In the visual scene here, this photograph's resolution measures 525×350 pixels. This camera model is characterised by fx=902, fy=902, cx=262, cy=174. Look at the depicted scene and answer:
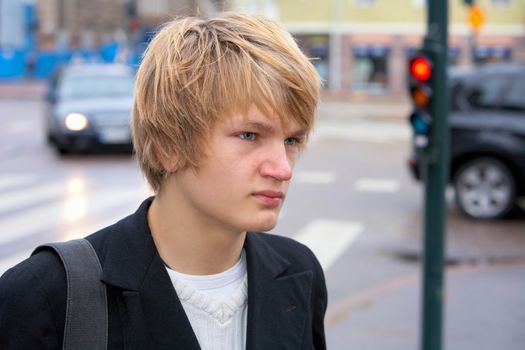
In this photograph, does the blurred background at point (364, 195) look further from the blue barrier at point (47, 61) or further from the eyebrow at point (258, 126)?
the blue barrier at point (47, 61)

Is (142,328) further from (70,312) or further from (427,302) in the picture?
(427,302)

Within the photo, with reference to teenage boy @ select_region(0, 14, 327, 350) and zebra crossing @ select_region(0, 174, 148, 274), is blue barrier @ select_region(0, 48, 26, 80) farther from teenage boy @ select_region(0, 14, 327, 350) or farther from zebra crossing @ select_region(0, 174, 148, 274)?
teenage boy @ select_region(0, 14, 327, 350)

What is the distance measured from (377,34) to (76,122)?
28296mm

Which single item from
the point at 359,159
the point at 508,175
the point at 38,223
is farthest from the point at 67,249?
the point at 359,159

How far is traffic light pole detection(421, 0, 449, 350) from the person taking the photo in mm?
5844

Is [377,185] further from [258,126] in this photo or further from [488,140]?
[258,126]

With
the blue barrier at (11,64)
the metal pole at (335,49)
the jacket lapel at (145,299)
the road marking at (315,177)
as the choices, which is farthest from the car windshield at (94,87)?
the blue barrier at (11,64)

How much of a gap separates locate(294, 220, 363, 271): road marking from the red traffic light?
117 inches

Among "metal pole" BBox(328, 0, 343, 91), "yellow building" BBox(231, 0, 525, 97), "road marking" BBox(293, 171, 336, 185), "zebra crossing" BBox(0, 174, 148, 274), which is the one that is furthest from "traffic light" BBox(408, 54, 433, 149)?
"metal pole" BBox(328, 0, 343, 91)

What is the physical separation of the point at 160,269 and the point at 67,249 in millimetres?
192

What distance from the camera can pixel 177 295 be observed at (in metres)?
1.83

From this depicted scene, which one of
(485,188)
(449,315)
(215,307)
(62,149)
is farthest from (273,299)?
(62,149)

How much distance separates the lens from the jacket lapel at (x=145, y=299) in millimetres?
1753

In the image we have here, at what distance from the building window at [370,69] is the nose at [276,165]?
132 ft
